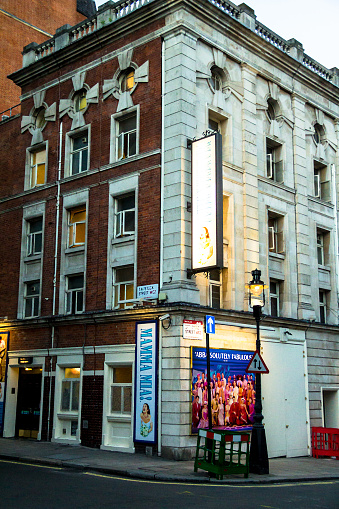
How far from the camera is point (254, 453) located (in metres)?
16.3

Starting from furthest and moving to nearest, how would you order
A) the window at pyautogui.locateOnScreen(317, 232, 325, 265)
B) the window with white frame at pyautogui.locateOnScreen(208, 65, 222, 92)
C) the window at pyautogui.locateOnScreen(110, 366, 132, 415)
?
1. the window at pyautogui.locateOnScreen(317, 232, 325, 265)
2. the window with white frame at pyautogui.locateOnScreen(208, 65, 222, 92)
3. the window at pyautogui.locateOnScreen(110, 366, 132, 415)

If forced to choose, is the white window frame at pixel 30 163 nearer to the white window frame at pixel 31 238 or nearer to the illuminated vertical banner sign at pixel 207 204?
the white window frame at pixel 31 238

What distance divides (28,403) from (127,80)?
14.3 m

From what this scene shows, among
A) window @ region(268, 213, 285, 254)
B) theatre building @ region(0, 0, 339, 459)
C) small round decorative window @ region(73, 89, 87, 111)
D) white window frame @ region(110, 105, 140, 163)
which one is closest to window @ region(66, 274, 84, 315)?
theatre building @ region(0, 0, 339, 459)

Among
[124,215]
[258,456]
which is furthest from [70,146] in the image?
[258,456]

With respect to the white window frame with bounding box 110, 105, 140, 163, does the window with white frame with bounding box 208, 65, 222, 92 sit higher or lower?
higher

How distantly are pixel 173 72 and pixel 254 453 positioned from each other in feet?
44.9

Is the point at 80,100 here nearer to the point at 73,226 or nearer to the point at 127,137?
the point at 127,137

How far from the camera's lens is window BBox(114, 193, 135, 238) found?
2253 centimetres

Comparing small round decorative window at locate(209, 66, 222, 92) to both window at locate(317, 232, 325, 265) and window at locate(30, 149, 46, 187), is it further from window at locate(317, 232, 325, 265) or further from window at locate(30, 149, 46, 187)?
window at locate(317, 232, 325, 265)

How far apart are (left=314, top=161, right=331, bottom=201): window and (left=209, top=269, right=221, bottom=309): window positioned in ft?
30.3

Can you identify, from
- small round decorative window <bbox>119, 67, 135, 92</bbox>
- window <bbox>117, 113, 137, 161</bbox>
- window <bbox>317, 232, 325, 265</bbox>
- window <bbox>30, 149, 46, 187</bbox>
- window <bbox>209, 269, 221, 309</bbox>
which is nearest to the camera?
window <bbox>209, 269, 221, 309</bbox>

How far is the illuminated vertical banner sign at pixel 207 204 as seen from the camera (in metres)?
19.4

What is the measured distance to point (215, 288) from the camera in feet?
72.4
